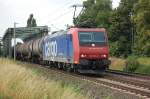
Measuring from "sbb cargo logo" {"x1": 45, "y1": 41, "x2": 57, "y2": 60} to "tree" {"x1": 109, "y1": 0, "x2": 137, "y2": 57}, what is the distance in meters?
26.8

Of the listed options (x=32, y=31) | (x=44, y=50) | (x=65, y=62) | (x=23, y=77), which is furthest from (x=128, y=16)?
(x=23, y=77)

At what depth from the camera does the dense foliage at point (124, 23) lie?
48466 millimetres

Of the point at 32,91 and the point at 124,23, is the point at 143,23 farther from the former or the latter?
the point at 32,91

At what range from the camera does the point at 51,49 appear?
39.8 meters

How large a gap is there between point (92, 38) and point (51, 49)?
964cm

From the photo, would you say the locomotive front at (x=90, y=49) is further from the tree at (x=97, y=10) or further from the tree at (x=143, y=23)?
the tree at (x=97, y=10)

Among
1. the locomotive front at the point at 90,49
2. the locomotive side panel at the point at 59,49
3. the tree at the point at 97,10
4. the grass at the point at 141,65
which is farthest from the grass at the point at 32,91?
the tree at the point at 97,10

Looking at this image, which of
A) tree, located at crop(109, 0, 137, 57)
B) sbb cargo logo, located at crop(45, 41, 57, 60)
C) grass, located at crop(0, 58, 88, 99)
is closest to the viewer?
grass, located at crop(0, 58, 88, 99)

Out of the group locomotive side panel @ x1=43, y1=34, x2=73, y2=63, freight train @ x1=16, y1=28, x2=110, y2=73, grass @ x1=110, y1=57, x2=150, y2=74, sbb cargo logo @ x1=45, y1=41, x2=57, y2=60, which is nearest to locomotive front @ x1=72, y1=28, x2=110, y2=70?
freight train @ x1=16, y1=28, x2=110, y2=73

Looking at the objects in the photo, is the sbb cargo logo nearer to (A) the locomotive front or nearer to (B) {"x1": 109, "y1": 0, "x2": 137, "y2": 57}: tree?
(A) the locomotive front

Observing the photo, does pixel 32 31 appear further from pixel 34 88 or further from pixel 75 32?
pixel 34 88

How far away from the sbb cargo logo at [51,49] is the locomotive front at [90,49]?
7.04 meters

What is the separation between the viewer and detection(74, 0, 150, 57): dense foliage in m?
48.5

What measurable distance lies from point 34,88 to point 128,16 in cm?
5856
